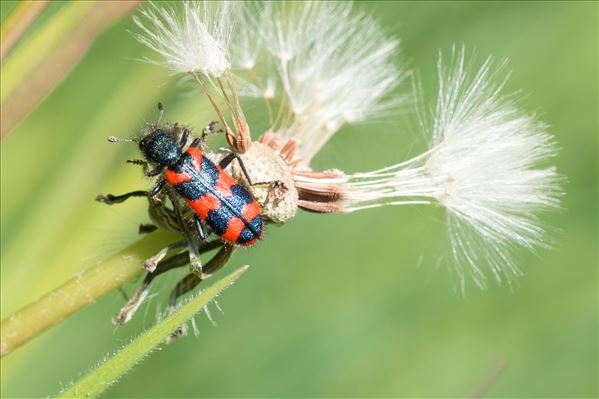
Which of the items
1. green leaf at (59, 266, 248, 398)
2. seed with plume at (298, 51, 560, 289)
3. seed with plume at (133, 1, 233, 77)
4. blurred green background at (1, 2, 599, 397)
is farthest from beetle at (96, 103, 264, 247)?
blurred green background at (1, 2, 599, 397)

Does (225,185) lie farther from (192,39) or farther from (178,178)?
(192,39)

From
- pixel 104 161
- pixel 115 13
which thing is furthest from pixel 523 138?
pixel 104 161

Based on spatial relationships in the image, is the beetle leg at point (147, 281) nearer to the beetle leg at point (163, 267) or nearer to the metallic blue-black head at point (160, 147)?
the beetle leg at point (163, 267)

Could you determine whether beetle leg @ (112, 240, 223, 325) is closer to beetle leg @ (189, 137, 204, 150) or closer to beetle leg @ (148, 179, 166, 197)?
beetle leg @ (148, 179, 166, 197)

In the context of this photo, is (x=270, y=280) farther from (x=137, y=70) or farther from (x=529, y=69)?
(x=529, y=69)

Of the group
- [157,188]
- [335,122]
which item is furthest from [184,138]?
[335,122]

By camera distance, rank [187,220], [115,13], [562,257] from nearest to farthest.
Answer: [115,13]
[187,220]
[562,257]
